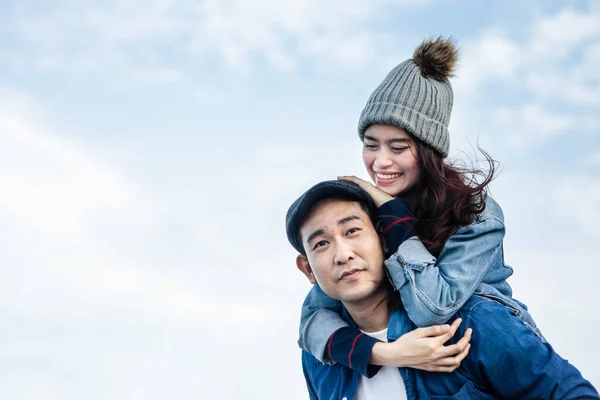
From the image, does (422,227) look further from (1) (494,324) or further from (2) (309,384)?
(2) (309,384)

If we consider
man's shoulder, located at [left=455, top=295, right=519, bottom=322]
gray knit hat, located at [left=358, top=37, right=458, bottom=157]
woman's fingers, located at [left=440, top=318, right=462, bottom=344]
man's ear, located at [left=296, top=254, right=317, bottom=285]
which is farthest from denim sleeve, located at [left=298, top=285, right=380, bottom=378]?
gray knit hat, located at [left=358, top=37, right=458, bottom=157]

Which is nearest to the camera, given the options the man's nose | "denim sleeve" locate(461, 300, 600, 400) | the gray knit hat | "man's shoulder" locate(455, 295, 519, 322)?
"denim sleeve" locate(461, 300, 600, 400)

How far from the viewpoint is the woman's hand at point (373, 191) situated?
14.0ft

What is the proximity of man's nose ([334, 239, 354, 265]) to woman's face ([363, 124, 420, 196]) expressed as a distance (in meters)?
0.62

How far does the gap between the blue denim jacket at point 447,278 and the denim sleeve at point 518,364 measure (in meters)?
0.21

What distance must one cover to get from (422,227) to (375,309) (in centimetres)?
57

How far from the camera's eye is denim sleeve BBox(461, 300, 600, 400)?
369 cm

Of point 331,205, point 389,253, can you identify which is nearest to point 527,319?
point 389,253

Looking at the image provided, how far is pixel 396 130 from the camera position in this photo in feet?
15.4

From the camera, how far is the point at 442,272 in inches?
159

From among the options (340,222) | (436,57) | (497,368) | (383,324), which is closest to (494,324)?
(497,368)

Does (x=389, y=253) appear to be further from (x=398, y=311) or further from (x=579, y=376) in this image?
(x=579, y=376)

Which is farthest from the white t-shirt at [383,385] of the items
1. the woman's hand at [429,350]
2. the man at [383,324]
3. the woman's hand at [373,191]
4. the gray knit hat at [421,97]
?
the gray knit hat at [421,97]

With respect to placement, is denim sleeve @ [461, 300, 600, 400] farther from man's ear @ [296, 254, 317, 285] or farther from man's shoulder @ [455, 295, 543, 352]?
man's ear @ [296, 254, 317, 285]
